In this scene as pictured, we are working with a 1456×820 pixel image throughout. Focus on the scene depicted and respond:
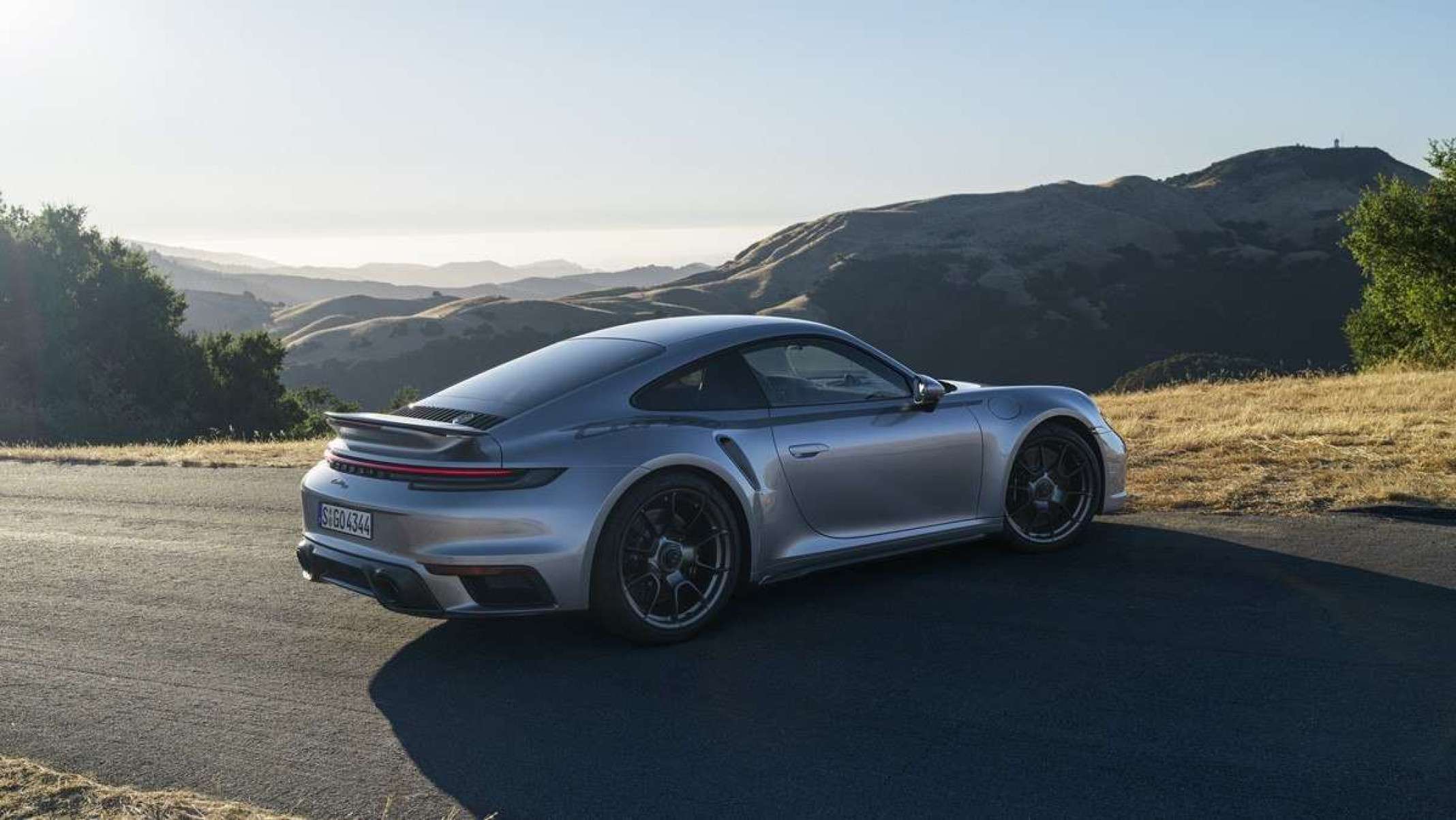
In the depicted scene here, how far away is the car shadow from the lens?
4129 millimetres

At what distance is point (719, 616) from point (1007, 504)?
78.8 inches

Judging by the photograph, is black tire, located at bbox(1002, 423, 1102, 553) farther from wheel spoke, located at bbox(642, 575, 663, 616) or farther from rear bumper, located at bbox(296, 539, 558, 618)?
rear bumper, located at bbox(296, 539, 558, 618)

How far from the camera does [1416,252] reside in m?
38.1

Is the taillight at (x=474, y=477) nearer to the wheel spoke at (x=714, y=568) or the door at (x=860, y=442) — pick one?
the wheel spoke at (x=714, y=568)

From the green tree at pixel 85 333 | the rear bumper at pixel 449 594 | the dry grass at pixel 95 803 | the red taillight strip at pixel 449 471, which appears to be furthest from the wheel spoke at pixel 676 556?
the green tree at pixel 85 333

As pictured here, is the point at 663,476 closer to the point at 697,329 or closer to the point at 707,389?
the point at 707,389

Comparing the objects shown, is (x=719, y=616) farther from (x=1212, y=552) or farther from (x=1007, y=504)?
(x=1212, y=552)

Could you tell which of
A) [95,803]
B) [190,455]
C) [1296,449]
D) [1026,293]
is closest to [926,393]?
[95,803]

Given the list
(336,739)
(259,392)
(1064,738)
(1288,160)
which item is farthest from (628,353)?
(1288,160)

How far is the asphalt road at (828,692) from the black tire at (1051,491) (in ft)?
0.46

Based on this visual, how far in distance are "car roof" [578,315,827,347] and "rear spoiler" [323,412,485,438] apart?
3.69ft

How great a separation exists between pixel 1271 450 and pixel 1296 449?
0.70 ft

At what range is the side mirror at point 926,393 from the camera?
22.0 feet

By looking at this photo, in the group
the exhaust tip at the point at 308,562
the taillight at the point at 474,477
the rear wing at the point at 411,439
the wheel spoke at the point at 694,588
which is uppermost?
the rear wing at the point at 411,439
